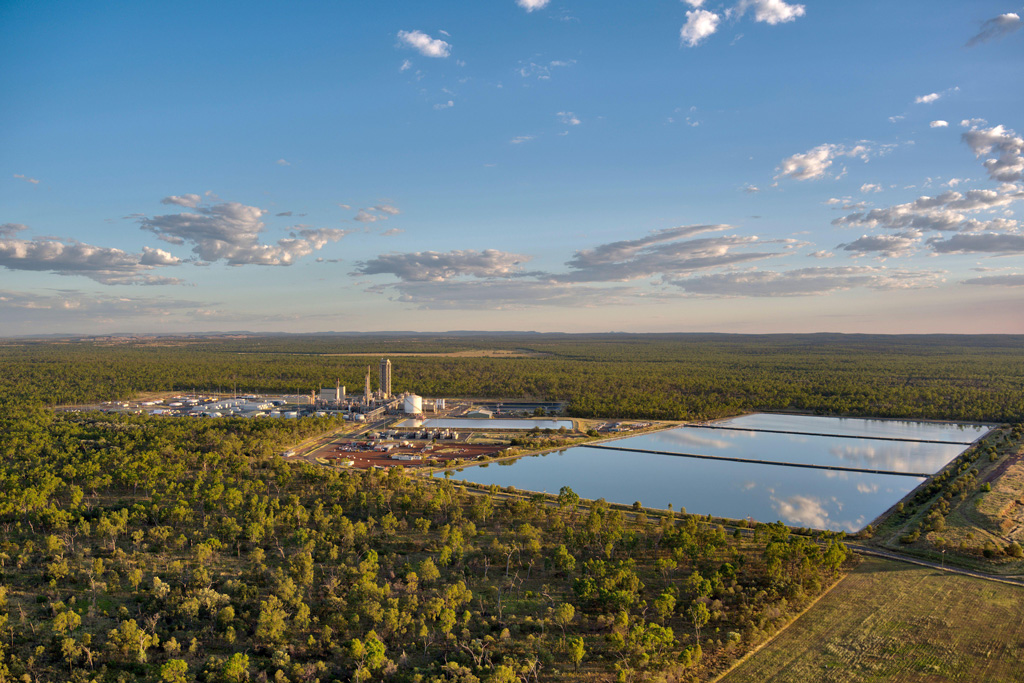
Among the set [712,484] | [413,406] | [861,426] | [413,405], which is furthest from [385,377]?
[861,426]

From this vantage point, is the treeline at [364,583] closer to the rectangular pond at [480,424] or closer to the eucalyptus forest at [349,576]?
the eucalyptus forest at [349,576]

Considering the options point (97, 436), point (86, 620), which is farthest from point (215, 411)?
point (86, 620)

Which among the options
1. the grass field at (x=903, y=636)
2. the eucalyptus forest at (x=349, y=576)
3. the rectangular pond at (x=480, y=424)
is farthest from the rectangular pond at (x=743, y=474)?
the rectangular pond at (x=480, y=424)

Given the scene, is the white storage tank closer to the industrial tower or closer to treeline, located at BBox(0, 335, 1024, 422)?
the industrial tower

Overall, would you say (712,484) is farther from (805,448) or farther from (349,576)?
(349,576)

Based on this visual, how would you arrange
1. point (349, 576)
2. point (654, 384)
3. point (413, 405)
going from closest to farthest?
point (349, 576) → point (413, 405) → point (654, 384)

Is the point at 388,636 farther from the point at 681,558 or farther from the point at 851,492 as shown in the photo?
the point at 851,492
